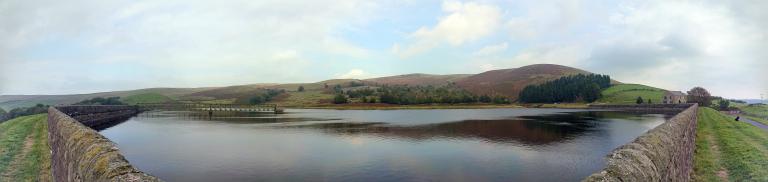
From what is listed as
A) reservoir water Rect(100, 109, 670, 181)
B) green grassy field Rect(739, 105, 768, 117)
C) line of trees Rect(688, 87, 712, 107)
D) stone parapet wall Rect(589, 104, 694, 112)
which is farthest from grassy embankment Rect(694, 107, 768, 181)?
line of trees Rect(688, 87, 712, 107)

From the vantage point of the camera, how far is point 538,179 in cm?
2656

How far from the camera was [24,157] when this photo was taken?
2342 cm

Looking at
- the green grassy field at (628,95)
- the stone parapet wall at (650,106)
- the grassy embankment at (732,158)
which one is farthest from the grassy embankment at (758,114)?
the green grassy field at (628,95)

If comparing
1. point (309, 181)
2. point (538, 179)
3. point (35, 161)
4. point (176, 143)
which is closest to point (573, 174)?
point (538, 179)

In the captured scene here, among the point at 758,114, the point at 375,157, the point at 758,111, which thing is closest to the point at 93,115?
the point at 375,157

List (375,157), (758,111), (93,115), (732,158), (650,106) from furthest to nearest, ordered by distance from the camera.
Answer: (650,106), (758,111), (93,115), (375,157), (732,158)

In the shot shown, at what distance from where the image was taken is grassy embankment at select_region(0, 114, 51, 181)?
764 inches

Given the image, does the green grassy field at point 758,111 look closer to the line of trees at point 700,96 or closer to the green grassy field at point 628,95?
the line of trees at point 700,96

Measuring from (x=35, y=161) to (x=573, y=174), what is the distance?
102 feet

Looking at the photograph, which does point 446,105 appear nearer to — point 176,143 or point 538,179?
point 176,143

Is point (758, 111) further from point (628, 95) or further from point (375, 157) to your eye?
point (375, 157)

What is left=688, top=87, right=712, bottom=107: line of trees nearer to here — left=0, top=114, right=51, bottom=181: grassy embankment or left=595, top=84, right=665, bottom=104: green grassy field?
left=595, top=84, right=665, bottom=104: green grassy field

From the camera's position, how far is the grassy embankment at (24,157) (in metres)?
19.4

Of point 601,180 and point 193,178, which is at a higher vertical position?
point 601,180
